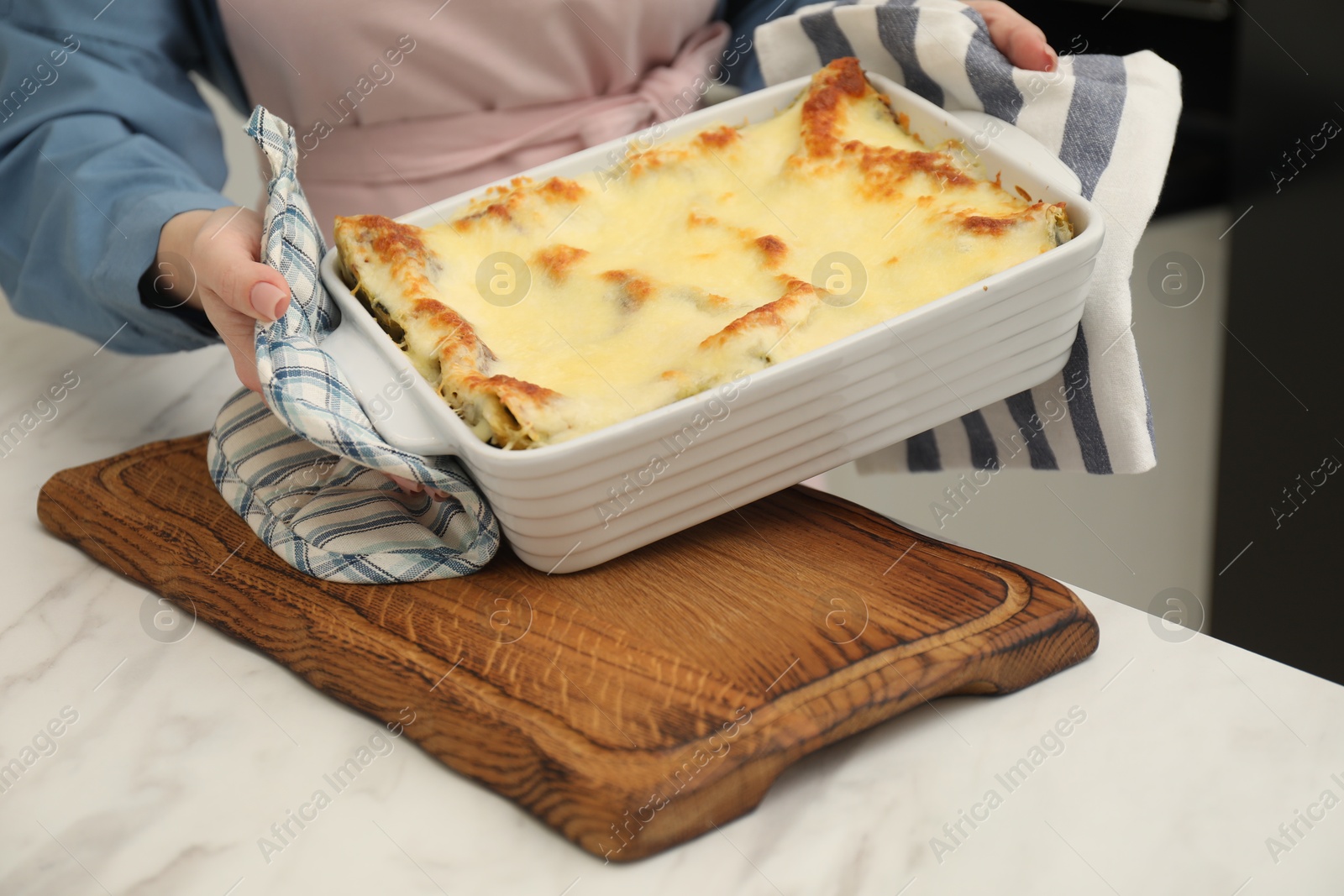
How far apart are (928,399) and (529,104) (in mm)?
424

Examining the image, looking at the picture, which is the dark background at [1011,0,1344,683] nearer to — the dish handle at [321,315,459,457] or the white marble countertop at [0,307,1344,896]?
the white marble countertop at [0,307,1344,896]

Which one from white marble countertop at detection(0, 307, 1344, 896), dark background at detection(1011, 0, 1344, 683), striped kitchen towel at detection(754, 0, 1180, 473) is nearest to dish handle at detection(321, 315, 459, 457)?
white marble countertop at detection(0, 307, 1344, 896)

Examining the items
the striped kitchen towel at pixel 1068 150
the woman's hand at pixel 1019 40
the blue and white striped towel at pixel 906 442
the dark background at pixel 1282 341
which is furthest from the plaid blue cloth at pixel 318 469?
the dark background at pixel 1282 341

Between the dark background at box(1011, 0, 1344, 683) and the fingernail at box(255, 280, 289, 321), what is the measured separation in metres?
0.96

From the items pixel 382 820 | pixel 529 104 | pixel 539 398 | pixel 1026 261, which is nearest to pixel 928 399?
pixel 1026 261

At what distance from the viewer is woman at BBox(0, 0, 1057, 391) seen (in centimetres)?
69

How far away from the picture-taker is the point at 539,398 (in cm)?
49

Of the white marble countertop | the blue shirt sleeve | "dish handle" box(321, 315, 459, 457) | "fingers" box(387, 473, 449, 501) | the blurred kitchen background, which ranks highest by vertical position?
the blue shirt sleeve

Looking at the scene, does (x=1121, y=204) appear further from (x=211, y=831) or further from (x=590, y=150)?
(x=211, y=831)

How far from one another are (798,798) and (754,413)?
0.17m

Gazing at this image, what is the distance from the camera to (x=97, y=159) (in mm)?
705

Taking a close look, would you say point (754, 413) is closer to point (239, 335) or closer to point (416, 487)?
point (416, 487)

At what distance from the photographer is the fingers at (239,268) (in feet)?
1.77

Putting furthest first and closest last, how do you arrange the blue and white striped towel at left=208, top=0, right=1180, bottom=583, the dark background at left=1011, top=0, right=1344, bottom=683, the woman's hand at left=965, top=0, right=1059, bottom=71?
the dark background at left=1011, top=0, right=1344, bottom=683 < the woman's hand at left=965, top=0, right=1059, bottom=71 < the blue and white striped towel at left=208, top=0, right=1180, bottom=583
